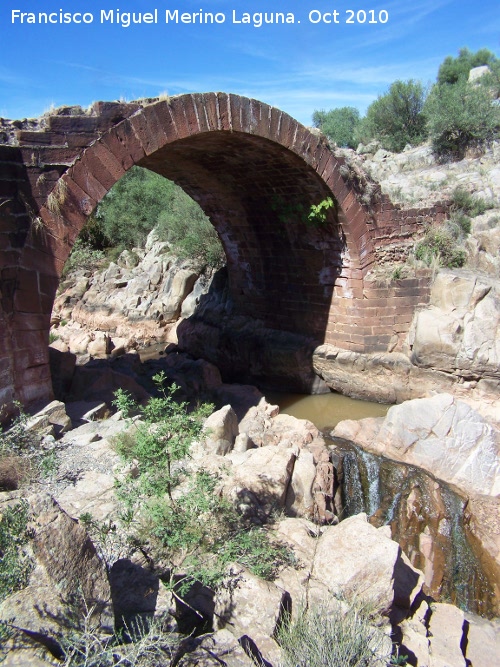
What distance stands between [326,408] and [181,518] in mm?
5871

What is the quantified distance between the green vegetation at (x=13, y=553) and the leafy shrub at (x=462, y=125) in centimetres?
1446

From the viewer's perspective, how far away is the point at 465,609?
532 cm

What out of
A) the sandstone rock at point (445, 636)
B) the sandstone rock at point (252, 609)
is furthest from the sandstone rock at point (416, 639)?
the sandstone rock at point (252, 609)

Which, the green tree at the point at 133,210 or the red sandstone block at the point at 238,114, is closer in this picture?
the red sandstone block at the point at 238,114

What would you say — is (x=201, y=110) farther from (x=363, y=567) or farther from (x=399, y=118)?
Answer: (x=399, y=118)

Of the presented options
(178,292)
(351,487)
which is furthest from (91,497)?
(178,292)

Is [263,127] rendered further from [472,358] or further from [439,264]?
[472,358]

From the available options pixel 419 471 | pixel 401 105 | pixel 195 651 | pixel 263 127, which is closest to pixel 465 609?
pixel 419 471

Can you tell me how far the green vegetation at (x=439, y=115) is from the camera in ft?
47.0

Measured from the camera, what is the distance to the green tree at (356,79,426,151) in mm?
20859

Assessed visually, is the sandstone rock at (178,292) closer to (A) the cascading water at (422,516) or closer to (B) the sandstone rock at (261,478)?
(A) the cascading water at (422,516)

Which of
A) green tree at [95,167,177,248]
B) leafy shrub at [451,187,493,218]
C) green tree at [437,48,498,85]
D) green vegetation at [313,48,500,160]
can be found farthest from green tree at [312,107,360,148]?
leafy shrub at [451,187,493,218]

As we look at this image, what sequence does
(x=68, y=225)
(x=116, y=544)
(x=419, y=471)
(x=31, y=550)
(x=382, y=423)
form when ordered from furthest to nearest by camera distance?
(x=382, y=423) → (x=419, y=471) → (x=68, y=225) → (x=116, y=544) → (x=31, y=550)

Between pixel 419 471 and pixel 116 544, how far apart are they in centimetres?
412
